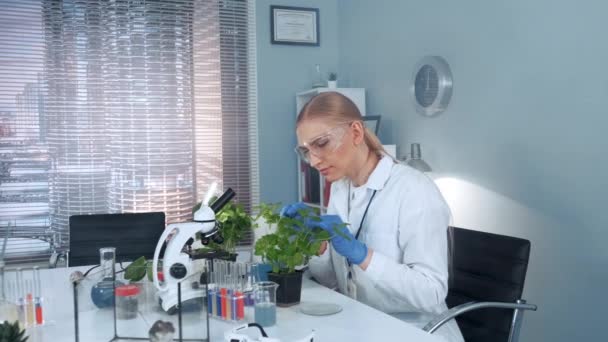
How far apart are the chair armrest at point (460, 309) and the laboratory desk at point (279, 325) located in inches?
7.5

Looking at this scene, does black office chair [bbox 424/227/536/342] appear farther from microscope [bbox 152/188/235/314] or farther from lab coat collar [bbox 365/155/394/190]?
microscope [bbox 152/188/235/314]

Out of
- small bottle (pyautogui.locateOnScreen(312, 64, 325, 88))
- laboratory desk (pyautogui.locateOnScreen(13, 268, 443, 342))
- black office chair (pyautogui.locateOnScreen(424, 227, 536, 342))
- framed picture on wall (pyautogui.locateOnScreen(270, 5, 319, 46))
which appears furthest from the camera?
small bottle (pyautogui.locateOnScreen(312, 64, 325, 88))

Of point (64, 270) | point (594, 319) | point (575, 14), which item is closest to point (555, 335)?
point (594, 319)

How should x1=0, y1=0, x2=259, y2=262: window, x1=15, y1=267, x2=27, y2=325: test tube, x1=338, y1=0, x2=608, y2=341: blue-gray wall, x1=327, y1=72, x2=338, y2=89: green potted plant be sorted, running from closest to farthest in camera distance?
1. x1=15, y1=267, x2=27, y2=325: test tube
2. x1=338, y1=0, x2=608, y2=341: blue-gray wall
3. x1=0, y1=0, x2=259, y2=262: window
4. x1=327, y1=72, x2=338, y2=89: green potted plant

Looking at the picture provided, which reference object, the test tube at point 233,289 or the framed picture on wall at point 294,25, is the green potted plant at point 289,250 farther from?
the framed picture on wall at point 294,25

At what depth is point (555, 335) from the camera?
7.45 feet

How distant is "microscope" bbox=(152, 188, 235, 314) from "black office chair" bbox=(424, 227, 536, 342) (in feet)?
2.28

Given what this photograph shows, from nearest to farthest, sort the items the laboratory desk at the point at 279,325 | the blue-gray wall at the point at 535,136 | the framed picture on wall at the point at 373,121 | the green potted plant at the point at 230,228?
1. the laboratory desk at the point at 279,325
2. the green potted plant at the point at 230,228
3. the blue-gray wall at the point at 535,136
4. the framed picture on wall at the point at 373,121

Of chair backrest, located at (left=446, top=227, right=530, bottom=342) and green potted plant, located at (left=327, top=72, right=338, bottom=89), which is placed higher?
green potted plant, located at (left=327, top=72, right=338, bottom=89)

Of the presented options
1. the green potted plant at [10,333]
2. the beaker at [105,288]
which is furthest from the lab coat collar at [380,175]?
the green potted plant at [10,333]

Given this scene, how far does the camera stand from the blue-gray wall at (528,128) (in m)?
2.08

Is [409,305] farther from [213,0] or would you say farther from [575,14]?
[213,0]

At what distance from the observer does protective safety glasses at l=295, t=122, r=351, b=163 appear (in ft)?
5.84

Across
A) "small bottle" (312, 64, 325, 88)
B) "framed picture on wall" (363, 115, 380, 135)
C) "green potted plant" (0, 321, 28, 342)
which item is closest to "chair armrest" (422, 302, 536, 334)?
"green potted plant" (0, 321, 28, 342)
